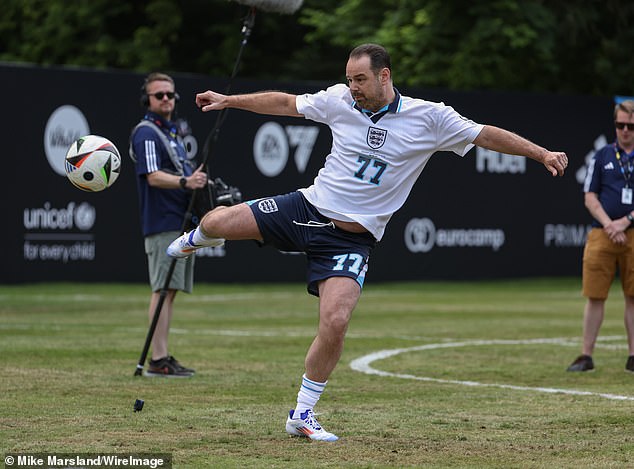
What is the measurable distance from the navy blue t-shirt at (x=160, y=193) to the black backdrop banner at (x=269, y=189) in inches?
Answer: 400

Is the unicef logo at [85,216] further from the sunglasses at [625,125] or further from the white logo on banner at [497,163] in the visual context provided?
the sunglasses at [625,125]

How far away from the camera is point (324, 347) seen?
7.52 m

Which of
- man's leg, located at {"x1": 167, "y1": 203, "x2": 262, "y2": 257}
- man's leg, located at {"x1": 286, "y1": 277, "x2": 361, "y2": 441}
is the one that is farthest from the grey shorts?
man's leg, located at {"x1": 286, "y1": 277, "x2": 361, "y2": 441}

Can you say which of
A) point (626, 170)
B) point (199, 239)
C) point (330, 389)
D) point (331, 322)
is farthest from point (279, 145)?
point (331, 322)

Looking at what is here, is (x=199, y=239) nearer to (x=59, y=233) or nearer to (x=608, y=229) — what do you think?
(x=608, y=229)

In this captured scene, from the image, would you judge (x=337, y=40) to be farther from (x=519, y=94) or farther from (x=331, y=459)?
(x=331, y=459)

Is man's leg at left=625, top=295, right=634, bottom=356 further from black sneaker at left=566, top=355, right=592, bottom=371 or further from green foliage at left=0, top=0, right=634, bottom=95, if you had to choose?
green foliage at left=0, top=0, right=634, bottom=95

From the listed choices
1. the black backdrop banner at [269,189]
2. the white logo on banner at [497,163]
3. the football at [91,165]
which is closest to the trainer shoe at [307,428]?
the football at [91,165]

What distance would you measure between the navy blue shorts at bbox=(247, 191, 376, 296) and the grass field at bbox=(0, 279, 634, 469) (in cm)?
103

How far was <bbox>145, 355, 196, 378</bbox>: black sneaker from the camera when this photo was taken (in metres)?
10.5

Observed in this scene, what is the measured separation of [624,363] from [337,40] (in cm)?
2069

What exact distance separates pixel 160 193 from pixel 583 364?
163 inches

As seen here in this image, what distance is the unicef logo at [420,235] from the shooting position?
79.3 ft

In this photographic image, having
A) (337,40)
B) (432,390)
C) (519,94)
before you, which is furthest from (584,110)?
(432,390)
